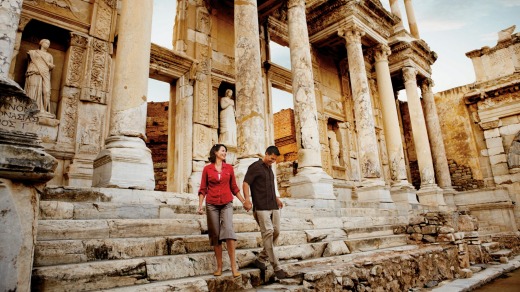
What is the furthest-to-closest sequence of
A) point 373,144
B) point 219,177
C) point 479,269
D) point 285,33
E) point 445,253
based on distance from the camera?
→ point 285,33 < point 373,144 < point 479,269 < point 445,253 < point 219,177

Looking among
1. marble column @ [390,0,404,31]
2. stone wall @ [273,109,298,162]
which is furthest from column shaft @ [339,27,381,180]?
stone wall @ [273,109,298,162]

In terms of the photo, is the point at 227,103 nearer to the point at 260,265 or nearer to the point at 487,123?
the point at 260,265

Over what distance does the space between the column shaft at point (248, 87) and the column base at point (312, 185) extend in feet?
5.11

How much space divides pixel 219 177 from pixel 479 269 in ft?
18.7

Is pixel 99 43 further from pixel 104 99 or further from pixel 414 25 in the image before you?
pixel 414 25

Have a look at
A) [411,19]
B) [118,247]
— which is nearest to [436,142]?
[411,19]

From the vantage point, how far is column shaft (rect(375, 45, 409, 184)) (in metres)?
12.0

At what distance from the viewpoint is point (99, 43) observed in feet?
26.5

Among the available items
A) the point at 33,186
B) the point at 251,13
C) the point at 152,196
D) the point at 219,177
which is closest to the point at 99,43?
the point at 251,13

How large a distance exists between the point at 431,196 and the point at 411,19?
9748 mm

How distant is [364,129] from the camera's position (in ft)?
35.7

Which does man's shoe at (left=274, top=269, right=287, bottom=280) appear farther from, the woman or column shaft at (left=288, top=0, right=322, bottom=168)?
column shaft at (left=288, top=0, right=322, bottom=168)

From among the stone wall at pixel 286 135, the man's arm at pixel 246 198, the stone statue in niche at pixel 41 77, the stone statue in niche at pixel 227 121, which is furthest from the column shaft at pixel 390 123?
the stone statue in niche at pixel 41 77

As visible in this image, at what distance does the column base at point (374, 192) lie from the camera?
33.0ft
